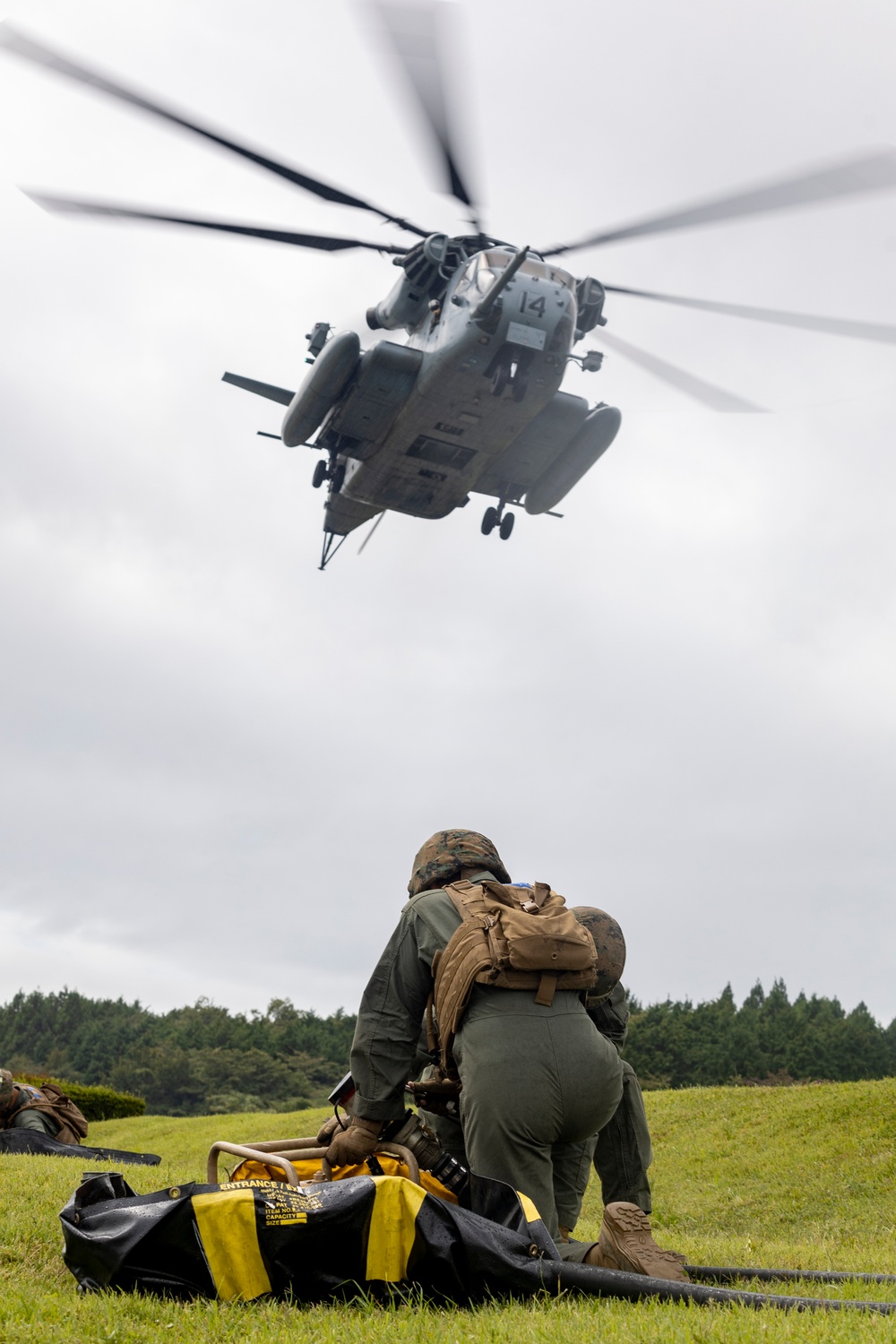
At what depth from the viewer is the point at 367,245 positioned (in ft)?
52.2

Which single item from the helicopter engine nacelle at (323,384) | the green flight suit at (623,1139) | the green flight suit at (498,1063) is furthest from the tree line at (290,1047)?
the green flight suit at (498,1063)

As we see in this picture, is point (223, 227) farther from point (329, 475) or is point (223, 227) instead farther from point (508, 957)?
point (508, 957)

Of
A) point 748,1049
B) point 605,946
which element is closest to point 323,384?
point 605,946

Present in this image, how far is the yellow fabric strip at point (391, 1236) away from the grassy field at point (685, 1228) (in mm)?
118

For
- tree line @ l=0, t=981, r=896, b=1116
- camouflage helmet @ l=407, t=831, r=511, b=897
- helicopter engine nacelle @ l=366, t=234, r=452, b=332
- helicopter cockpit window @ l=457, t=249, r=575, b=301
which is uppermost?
helicopter engine nacelle @ l=366, t=234, r=452, b=332

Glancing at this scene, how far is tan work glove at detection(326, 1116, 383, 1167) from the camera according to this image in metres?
4.14

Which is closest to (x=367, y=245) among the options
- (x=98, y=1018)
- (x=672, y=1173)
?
(x=672, y=1173)

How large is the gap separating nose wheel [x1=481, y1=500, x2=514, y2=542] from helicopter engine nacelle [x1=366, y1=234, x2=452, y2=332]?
394 cm

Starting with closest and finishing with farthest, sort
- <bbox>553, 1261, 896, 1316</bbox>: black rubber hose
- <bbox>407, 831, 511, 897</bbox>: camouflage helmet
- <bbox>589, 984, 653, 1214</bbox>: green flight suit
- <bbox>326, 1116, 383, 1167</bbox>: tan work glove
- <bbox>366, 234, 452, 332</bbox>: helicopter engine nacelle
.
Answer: <bbox>553, 1261, 896, 1316</bbox>: black rubber hose < <bbox>326, 1116, 383, 1167</bbox>: tan work glove < <bbox>407, 831, 511, 897</bbox>: camouflage helmet < <bbox>589, 984, 653, 1214</bbox>: green flight suit < <bbox>366, 234, 452, 332</bbox>: helicopter engine nacelle

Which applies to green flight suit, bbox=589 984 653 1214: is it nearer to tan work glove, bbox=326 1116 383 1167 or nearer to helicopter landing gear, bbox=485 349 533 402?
tan work glove, bbox=326 1116 383 1167

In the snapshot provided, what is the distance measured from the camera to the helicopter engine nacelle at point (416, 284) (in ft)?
53.3

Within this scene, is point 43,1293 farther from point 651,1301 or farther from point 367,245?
point 367,245

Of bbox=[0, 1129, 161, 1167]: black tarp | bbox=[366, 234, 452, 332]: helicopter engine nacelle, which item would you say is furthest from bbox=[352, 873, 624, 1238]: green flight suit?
bbox=[366, 234, 452, 332]: helicopter engine nacelle

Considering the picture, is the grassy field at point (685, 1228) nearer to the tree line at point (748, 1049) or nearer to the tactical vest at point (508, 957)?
the tactical vest at point (508, 957)
